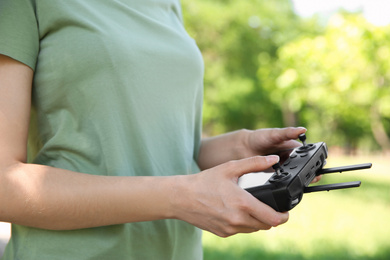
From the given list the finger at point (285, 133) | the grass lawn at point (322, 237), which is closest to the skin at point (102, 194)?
the finger at point (285, 133)

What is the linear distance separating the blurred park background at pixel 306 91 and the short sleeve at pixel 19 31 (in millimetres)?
3358

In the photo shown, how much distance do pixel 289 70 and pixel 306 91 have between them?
71 cm

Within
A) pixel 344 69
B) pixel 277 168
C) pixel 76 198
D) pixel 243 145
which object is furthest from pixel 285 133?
pixel 344 69

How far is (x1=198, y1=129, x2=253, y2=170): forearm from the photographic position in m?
1.35

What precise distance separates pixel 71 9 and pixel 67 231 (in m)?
0.52

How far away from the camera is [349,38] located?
7785 mm

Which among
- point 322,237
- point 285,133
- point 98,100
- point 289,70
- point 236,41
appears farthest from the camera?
point 236,41

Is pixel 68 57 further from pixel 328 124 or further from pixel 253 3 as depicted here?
pixel 328 124

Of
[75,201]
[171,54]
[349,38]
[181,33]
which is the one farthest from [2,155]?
[349,38]

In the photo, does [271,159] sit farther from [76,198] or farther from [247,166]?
[76,198]

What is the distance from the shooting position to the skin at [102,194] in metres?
0.88

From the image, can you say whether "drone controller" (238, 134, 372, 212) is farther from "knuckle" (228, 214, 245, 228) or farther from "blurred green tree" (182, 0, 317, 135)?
"blurred green tree" (182, 0, 317, 135)

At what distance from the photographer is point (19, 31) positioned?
3.14 feet

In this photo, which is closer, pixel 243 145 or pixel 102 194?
pixel 102 194
